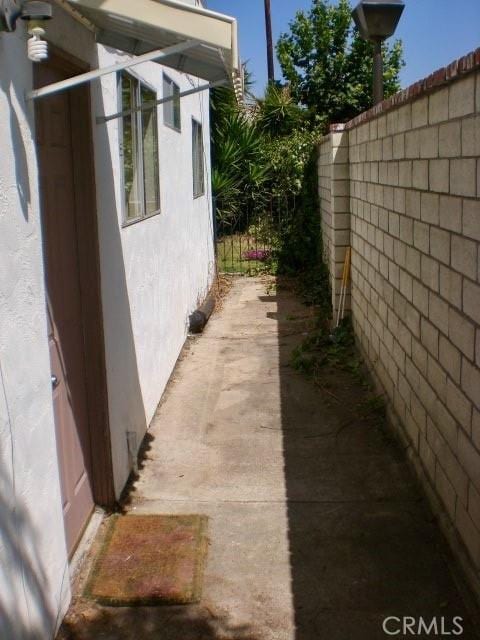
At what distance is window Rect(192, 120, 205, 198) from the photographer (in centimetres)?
1052

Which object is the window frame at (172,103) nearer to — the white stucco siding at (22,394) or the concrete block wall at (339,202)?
the concrete block wall at (339,202)

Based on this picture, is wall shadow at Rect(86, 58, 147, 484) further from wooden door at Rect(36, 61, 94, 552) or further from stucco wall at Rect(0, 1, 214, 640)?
wooden door at Rect(36, 61, 94, 552)

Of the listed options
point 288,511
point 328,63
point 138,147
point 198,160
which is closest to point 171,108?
point 138,147

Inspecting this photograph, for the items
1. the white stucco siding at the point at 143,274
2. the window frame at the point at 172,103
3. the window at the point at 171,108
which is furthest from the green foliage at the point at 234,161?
the window at the point at 171,108

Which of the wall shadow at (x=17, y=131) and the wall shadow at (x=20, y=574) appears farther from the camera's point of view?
the wall shadow at (x=17, y=131)

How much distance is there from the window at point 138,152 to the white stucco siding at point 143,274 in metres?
0.13

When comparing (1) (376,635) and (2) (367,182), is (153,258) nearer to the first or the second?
(2) (367,182)

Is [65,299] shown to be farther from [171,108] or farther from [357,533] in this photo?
[171,108]

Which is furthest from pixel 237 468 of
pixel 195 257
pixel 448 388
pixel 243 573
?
pixel 195 257

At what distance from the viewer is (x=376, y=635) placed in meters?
3.23

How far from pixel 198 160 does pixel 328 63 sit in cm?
1041

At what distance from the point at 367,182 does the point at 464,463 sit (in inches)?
148

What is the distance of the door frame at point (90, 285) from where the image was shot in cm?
400

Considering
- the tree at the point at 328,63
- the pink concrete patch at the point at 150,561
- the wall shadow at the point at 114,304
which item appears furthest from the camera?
the tree at the point at 328,63
